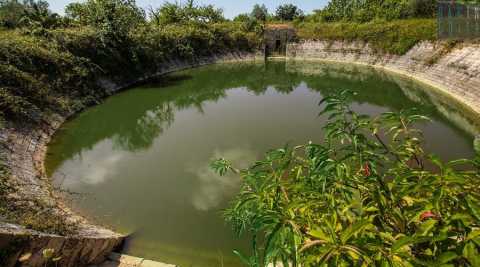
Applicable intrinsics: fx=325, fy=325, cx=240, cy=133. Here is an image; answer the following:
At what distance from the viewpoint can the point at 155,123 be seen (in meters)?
17.4

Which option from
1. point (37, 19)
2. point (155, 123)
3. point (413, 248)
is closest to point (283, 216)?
point (413, 248)

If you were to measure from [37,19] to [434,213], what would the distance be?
27.0m

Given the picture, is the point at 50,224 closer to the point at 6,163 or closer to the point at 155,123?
the point at 6,163

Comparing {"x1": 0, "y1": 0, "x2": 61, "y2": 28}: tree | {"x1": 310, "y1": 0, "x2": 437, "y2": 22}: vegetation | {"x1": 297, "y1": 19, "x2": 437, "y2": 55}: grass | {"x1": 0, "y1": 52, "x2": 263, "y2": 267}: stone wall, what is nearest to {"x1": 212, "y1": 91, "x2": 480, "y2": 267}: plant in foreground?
{"x1": 0, "y1": 52, "x2": 263, "y2": 267}: stone wall

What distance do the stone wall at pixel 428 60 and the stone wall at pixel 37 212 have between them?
18874 millimetres

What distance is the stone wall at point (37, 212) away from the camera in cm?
477

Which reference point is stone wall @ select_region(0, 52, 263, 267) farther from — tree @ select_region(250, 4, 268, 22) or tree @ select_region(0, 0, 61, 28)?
tree @ select_region(250, 4, 268, 22)

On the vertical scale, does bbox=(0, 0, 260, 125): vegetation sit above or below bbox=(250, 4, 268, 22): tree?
below

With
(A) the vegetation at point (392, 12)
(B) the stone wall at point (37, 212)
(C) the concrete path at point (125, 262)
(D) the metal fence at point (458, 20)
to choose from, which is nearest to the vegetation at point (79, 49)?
A: (B) the stone wall at point (37, 212)

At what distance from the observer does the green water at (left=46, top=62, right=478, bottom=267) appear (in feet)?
27.1

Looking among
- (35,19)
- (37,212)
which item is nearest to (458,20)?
(37,212)

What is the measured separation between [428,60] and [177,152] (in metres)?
22.8

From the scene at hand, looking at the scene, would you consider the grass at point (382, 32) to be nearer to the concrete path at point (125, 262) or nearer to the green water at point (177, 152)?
the green water at point (177, 152)

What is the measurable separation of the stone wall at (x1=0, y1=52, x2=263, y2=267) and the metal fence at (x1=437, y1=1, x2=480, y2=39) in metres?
26.7
